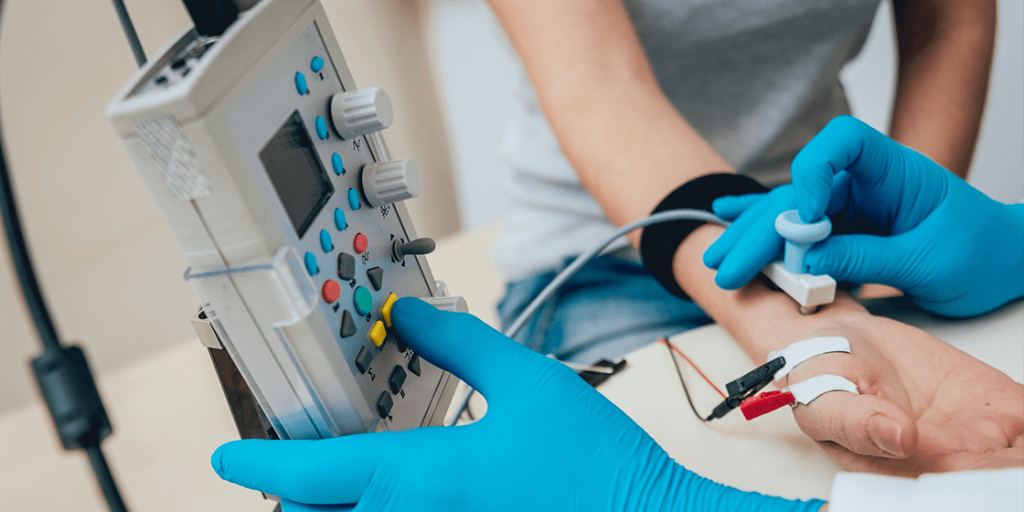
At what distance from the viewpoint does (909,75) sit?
0.93m

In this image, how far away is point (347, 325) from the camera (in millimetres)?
363

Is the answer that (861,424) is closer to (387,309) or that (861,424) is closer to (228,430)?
(387,309)

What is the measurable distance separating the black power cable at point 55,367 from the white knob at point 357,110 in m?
0.18

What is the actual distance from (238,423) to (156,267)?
0.88m

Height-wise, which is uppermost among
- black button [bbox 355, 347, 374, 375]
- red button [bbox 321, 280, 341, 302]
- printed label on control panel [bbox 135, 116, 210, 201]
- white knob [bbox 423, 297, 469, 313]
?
printed label on control panel [bbox 135, 116, 210, 201]

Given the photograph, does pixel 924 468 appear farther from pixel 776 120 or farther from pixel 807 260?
pixel 776 120

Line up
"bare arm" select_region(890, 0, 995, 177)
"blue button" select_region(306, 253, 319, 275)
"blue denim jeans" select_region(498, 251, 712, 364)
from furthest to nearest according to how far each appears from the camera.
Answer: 1. "bare arm" select_region(890, 0, 995, 177)
2. "blue denim jeans" select_region(498, 251, 712, 364)
3. "blue button" select_region(306, 253, 319, 275)

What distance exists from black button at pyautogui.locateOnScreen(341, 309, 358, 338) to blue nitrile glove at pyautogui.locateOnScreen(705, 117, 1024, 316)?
0.39 metres

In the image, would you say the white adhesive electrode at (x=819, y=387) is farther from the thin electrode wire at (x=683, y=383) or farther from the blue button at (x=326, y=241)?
the blue button at (x=326, y=241)

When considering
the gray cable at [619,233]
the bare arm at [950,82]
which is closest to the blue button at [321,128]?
the gray cable at [619,233]

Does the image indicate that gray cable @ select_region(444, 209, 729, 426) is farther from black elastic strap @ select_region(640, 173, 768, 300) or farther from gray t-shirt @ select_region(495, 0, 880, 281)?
gray t-shirt @ select_region(495, 0, 880, 281)

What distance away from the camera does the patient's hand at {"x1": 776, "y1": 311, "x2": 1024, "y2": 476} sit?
1.21 feet

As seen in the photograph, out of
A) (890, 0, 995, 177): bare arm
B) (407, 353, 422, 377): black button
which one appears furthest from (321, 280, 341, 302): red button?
(890, 0, 995, 177): bare arm

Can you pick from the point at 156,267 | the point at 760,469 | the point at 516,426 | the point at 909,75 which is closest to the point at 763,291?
the point at 760,469
